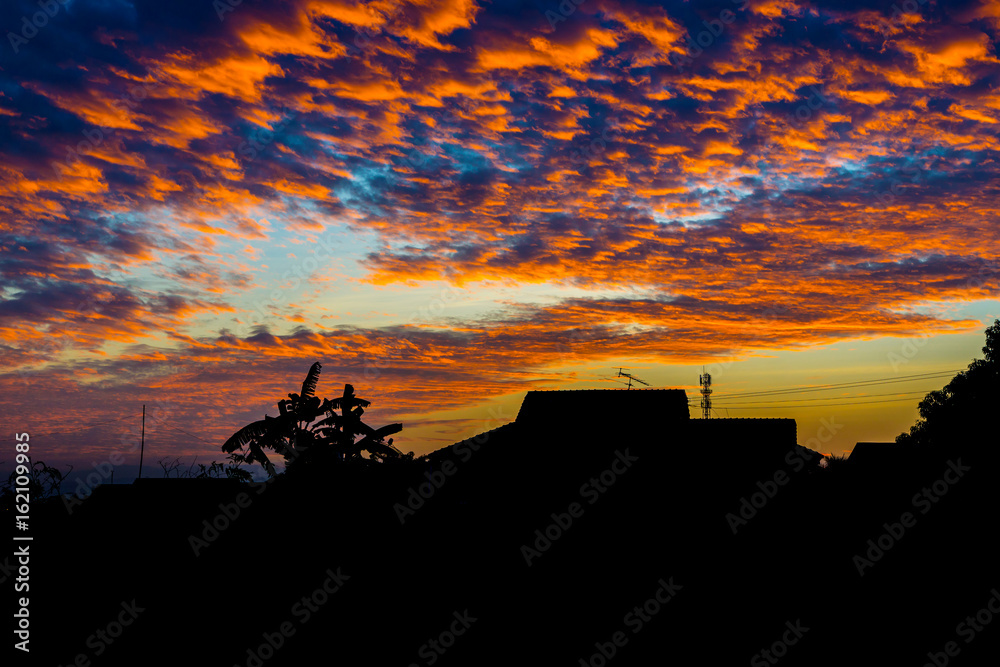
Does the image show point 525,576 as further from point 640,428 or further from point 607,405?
point 607,405

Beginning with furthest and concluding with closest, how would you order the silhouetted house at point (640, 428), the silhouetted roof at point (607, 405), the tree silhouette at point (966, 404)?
the tree silhouette at point (966, 404) → the silhouetted roof at point (607, 405) → the silhouetted house at point (640, 428)

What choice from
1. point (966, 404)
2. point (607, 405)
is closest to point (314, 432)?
point (607, 405)

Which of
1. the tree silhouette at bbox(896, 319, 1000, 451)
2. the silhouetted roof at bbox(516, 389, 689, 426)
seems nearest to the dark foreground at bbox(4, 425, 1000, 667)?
the silhouetted roof at bbox(516, 389, 689, 426)

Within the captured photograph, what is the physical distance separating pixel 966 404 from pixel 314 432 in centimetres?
3578

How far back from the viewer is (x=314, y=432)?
28594 mm

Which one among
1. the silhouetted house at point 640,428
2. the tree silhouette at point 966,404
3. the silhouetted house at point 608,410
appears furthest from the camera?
the tree silhouette at point 966,404

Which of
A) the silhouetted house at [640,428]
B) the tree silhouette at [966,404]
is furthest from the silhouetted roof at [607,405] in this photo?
the tree silhouette at [966,404]

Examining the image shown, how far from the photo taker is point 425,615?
548 inches

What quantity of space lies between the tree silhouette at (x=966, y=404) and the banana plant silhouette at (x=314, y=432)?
29076 mm

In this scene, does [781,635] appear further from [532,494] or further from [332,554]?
[532,494]

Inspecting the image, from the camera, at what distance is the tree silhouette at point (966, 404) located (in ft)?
126

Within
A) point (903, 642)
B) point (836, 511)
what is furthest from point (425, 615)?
point (836, 511)

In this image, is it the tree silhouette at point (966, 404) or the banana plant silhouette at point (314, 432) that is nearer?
the banana plant silhouette at point (314, 432)

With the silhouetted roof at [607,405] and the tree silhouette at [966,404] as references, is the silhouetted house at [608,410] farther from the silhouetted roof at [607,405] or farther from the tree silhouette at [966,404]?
the tree silhouette at [966,404]
